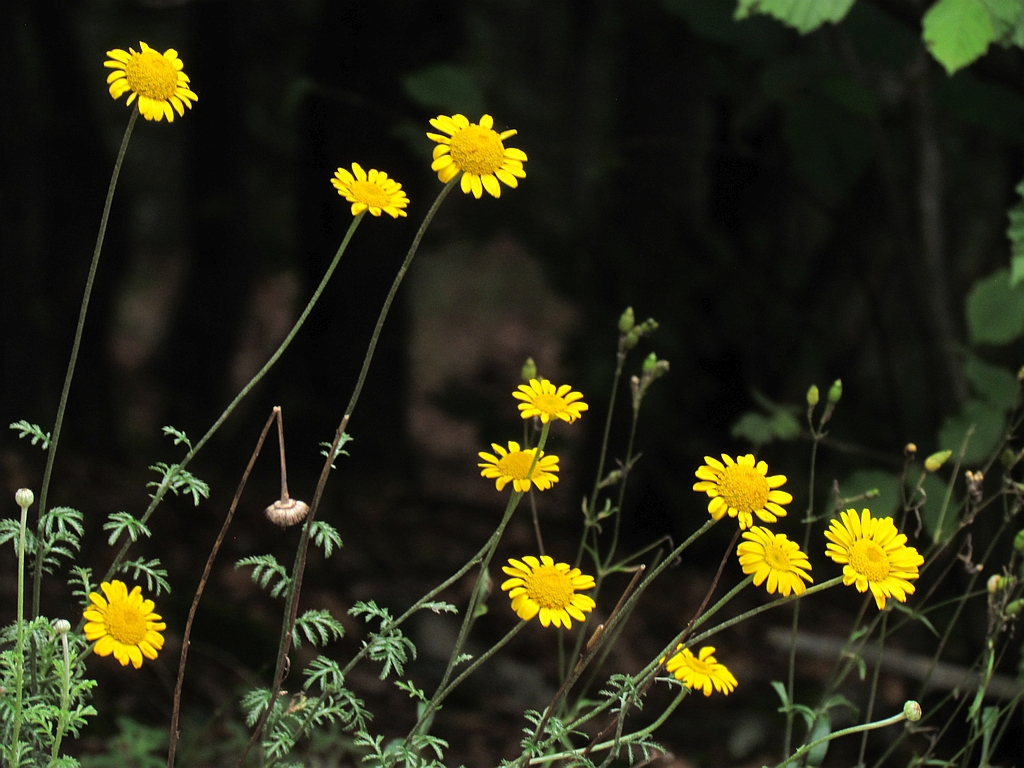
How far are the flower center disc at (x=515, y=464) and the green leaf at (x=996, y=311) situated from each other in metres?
1.47

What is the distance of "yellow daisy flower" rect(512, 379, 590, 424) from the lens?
1338 mm

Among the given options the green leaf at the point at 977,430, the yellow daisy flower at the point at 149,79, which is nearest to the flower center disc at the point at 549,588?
the yellow daisy flower at the point at 149,79

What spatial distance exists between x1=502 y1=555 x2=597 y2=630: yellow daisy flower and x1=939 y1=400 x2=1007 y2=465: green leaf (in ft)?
4.36

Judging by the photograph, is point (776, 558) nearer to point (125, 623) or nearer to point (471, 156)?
point (471, 156)

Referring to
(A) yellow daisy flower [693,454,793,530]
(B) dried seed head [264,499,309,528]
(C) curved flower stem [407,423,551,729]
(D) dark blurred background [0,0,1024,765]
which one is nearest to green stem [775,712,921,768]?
(A) yellow daisy flower [693,454,793,530]

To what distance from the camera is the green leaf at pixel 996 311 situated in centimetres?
232

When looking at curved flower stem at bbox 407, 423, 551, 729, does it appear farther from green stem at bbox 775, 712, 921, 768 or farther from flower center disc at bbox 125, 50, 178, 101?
flower center disc at bbox 125, 50, 178, 101

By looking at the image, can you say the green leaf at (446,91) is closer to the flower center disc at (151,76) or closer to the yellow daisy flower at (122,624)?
the flower center disc at (151,76)

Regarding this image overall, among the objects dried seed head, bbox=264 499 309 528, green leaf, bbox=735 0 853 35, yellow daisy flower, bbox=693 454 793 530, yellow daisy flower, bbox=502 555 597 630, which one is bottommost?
yellow daisy flower, bbox=502 555 597 630

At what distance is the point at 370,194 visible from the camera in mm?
1341

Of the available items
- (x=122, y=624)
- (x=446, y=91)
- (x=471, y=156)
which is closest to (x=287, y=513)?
(x=122, y=624)

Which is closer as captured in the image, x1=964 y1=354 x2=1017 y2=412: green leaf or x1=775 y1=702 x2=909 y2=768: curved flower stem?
x1=775 y1=702 x2=909 y2=768: curved flower stem

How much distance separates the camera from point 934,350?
2896 mm

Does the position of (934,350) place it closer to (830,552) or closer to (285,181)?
(830,552)
